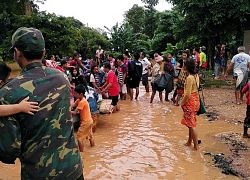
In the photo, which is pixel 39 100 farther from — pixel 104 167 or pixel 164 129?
pixel 164 129

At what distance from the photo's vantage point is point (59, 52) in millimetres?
23094

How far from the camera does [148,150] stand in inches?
239

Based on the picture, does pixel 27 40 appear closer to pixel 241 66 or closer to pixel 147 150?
pixel 147 150

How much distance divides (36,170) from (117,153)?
4.02 meters

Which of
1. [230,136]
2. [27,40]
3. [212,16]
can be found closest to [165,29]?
[212,16]

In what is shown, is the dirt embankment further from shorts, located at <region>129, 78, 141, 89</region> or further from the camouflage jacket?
the camouflage jacket

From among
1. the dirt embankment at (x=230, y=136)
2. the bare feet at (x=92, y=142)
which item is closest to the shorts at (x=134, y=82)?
the dirt embankment at (x=230, y=136)

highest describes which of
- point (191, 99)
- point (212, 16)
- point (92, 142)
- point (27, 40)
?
point (212, 16)

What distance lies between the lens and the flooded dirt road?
4.98 meters

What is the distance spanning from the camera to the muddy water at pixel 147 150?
4980 mm

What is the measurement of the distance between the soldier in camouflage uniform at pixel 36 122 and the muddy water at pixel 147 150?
294cm

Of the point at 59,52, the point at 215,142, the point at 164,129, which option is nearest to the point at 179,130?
the point at 164,129

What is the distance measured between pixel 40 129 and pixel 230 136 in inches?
221

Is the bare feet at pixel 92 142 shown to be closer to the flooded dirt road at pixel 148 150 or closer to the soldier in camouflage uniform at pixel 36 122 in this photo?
the flooded dirt road at pixel 148 150
